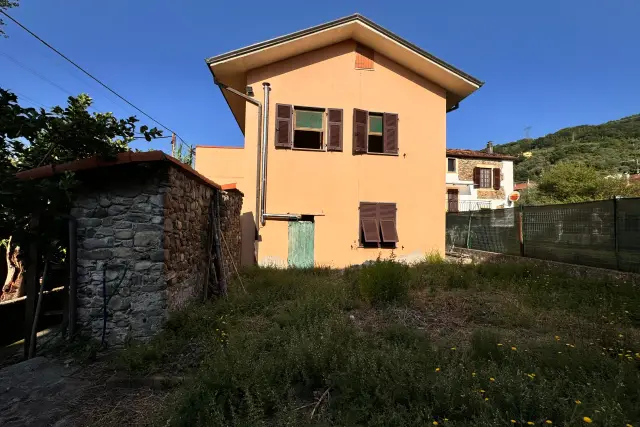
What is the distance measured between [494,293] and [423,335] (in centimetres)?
311

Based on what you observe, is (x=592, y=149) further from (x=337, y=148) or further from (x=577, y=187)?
(x=337, y=148)

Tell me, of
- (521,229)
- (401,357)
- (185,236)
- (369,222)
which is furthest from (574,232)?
(185,236)

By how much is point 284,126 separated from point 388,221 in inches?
172

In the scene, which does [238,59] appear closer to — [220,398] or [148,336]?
[148,336]

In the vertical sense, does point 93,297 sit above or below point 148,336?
above

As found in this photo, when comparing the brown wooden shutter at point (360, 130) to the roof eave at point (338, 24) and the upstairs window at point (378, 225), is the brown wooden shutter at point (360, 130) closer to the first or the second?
the upstairs window at point (378, 225)

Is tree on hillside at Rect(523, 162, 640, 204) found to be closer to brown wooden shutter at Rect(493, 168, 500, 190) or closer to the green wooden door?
brown wooden shutter at Rect(493, 168, 500, 190)

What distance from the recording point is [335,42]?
9766mm

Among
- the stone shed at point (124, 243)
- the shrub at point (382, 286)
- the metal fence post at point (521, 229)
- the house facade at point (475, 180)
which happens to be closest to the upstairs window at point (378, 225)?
the shrub at point (382, 286)

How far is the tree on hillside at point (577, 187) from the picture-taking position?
20025 millimetres

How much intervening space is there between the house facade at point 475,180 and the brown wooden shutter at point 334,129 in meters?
18.5

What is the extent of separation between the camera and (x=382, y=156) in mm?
9922

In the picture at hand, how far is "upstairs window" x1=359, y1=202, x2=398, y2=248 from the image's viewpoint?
31.5ft

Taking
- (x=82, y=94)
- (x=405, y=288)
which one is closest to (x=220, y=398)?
(x=405, y=288)
